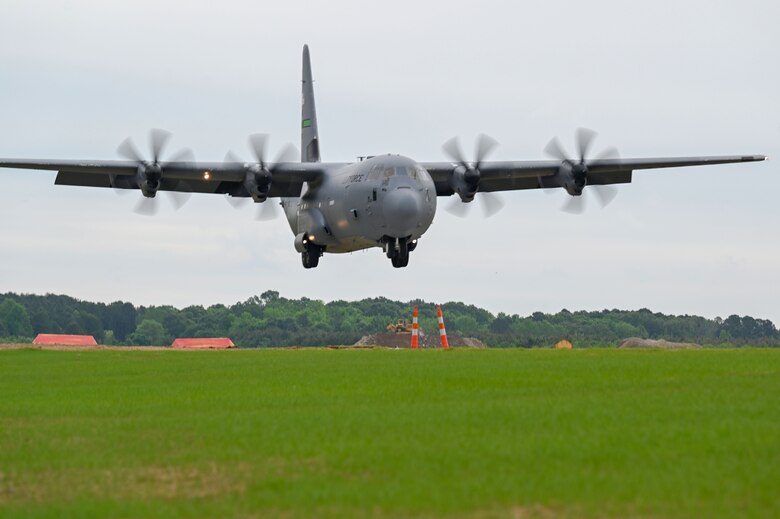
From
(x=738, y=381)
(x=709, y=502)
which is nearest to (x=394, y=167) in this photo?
(x=738, y=381)

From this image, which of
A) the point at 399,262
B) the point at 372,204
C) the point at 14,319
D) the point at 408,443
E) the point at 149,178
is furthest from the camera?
the point at 14,319

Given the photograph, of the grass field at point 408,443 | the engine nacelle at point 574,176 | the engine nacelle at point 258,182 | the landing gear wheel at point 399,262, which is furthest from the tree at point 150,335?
the grass field at point 408,443

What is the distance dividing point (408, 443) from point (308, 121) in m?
49.2

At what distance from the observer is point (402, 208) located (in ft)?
133

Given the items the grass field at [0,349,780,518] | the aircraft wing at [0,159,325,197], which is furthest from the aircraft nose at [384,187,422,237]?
the grass field at [0,349,780,518]

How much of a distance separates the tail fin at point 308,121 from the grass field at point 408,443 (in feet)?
127

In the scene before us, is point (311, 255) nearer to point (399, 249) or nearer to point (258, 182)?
point (258, 182)

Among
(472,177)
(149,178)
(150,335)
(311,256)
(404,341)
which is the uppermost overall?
(472,177)

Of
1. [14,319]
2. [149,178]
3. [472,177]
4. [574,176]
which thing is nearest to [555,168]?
[574,176]

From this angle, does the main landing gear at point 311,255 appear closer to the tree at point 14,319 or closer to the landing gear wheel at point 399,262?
the landing gear wheel at point 399,262

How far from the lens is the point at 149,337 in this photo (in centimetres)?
8606

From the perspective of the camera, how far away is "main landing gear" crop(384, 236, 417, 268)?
4328 centimetres

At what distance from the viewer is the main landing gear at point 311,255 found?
48.8 metres

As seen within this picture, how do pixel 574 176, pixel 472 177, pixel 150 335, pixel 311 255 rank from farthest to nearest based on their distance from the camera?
pixel 150 335 < pixel 311 255 < pixel 472 177 < pixel 574 176
